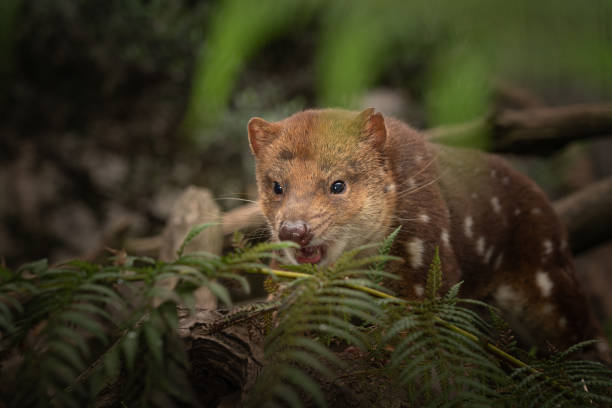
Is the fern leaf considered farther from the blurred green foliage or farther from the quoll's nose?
the quoll's nose

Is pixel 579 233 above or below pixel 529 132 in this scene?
below

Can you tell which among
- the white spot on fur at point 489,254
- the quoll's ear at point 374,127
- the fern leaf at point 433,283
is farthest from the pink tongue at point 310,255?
the white spot on fur at point 489,254

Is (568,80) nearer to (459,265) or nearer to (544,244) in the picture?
(459,265)

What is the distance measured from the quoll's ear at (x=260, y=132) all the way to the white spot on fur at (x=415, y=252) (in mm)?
793

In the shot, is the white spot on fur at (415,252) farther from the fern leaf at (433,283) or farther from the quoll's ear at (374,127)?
the fern leaf at (433,283)

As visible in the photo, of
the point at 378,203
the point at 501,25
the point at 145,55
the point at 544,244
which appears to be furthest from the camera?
the point at 145,55

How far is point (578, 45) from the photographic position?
57 cm

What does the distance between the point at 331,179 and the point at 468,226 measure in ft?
2.79

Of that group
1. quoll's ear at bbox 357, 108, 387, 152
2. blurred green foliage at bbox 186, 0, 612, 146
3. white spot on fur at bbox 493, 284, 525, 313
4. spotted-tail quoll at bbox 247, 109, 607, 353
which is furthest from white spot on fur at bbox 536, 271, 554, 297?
blurred green foliage at bbox 186, 0, 612, 146

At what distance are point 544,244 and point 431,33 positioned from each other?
2.36m

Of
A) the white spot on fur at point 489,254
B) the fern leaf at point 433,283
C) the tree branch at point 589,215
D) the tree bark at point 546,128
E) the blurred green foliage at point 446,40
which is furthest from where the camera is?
the tree branch at point 589,215

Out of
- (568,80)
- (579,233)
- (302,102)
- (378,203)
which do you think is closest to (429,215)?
(378,203)

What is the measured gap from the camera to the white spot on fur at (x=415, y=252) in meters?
2.03

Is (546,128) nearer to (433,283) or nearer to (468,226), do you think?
(468,226)
